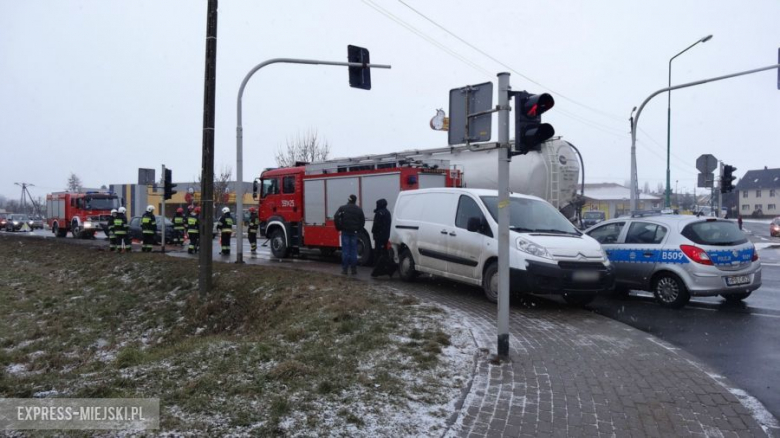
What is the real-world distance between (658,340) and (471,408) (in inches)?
146

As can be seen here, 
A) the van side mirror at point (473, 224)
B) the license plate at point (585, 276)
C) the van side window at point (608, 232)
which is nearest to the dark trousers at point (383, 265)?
the van side mirror at point (473, 224)

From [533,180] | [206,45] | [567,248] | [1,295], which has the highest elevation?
[206,45]

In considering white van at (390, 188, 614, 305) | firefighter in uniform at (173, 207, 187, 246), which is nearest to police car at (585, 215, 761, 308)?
white van at (390, 188, 614, 305)

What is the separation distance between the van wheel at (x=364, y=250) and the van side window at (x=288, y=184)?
3.16m

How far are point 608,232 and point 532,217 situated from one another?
214 centimetres

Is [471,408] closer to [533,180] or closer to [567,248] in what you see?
[567,248]

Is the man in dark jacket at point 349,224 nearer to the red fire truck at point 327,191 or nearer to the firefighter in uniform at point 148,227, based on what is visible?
the red fire truck at point 327,191

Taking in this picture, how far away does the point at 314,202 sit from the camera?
1509cm

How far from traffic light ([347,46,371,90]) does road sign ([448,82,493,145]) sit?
8.48 m

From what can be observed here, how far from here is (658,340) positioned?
21.9 feet

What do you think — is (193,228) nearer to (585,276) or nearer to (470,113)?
→ (585,276)

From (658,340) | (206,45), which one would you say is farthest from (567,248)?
(206,45)

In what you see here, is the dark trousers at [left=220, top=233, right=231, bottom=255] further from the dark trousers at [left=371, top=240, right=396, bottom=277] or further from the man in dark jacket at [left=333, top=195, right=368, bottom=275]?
the dark trousers at [left=371, top=240, right=396, bottom=277]

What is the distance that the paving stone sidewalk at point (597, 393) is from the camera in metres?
3.92
